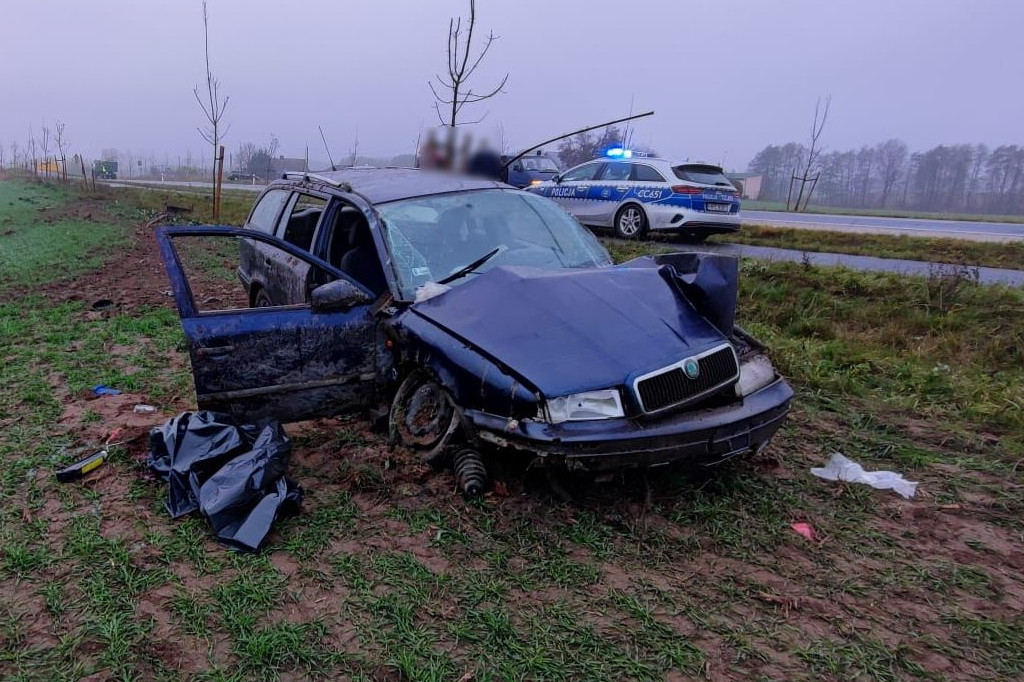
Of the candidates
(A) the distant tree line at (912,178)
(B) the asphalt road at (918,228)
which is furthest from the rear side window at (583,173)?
(A) the distant tree line at (912,178)

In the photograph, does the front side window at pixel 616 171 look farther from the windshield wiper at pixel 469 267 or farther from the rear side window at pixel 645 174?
the windshield wiper at pixel 469 267

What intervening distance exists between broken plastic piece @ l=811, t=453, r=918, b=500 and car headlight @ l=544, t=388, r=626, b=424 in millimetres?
1571

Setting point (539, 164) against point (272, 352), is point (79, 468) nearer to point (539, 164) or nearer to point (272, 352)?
point (272, 352)

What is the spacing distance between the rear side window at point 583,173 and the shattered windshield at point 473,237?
23.9 feet

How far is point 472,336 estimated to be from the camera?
3.16 metres

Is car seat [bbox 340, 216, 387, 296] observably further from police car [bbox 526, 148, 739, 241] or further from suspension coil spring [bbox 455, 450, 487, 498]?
police car [bbox 526, 148, 739, 241]

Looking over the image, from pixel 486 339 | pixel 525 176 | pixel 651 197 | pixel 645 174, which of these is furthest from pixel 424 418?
pixel 525 176

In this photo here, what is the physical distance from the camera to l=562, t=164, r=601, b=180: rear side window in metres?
11.5

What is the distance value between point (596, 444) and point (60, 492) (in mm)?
2649

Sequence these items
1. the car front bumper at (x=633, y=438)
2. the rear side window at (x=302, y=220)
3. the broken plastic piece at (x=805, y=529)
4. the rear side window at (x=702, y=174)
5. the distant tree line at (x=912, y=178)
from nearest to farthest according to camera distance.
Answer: the car front bumper at (x=633, y=438), the broken plastic piece at (x=805, y=529), the rear side window at (x=302, y=220), the rear side window at (x=702, y=174), the distant tree line at (x=912, y=178)

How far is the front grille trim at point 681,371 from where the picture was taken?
2.87m

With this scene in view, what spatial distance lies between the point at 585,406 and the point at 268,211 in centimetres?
374

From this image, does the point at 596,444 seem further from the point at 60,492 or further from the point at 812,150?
the point at 812,150

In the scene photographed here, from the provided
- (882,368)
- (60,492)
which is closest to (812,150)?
(882,368)
